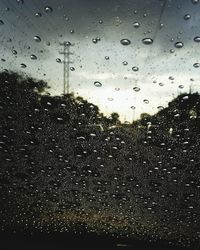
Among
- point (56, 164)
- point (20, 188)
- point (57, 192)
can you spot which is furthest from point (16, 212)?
point (56, 164)

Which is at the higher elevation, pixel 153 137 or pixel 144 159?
pixel 153 137

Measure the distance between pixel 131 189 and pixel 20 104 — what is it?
92.3 inches

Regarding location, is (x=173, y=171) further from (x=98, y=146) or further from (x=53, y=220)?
(x=53, y=220)

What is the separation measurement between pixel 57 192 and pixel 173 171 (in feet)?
6.62

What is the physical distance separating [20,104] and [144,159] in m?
2.30

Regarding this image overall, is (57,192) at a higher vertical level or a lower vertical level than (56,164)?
lower

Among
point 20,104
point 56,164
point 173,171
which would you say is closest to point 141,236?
point 173,171

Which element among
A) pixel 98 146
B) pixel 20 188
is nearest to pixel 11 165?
pixel 20 188

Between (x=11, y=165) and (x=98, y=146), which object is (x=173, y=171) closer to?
(x=98, y=146)

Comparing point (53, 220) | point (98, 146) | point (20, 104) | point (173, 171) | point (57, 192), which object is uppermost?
point (20, 104)

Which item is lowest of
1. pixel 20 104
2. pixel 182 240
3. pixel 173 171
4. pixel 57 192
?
pixel 182 240

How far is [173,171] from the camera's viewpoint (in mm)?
4723

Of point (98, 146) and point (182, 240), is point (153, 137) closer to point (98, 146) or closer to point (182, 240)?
point (98, 146)

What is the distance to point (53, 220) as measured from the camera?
4816mm
